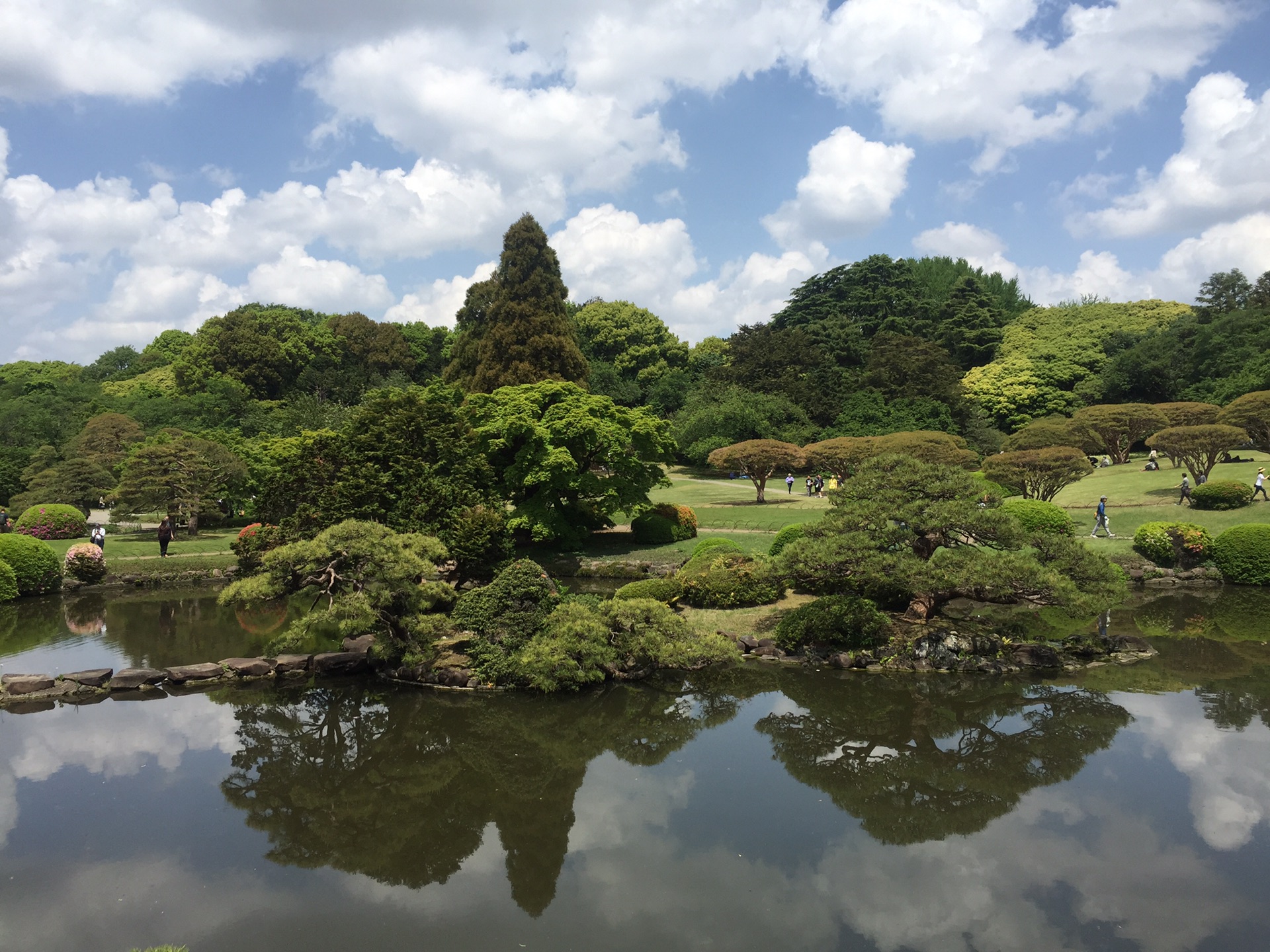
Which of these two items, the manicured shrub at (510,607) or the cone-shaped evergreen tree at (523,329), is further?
the cone-shaped evergreen tree at (523,329)

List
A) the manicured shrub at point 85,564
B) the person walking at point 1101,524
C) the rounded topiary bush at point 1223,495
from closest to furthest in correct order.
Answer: the manicured shrub at point 85,564, the person walking at point 1101,524, the rounded topiary bush at point 1223,495

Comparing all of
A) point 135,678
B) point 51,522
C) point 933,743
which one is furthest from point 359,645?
point 51,522

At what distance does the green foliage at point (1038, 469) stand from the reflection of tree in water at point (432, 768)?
750 inches

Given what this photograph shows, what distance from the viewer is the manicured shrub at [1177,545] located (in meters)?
20.8

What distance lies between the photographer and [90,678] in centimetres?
1346

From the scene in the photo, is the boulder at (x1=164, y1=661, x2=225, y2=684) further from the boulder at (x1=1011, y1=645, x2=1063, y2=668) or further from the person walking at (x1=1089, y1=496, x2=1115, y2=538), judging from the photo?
the person walking at (x1=1089, y1=496, x2=1115, y2=538)

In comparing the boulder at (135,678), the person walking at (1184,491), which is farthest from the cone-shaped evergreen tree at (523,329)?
the boulder at (135,678)

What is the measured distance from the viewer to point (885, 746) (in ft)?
34.9

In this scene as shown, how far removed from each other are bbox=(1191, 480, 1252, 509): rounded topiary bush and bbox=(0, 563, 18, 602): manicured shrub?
35.7m

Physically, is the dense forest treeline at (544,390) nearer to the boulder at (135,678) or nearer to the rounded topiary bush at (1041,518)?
the boulder at (135,678)

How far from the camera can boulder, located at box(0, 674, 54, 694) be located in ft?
43.1

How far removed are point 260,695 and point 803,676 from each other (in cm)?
935

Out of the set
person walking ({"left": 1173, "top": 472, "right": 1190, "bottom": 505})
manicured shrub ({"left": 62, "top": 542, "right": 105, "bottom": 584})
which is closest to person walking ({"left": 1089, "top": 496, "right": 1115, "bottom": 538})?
person walking ({"left": 1173, "top": 472, "right": 1190, "bottom": 505})

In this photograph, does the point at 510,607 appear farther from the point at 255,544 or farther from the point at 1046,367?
the point at 1046,367
